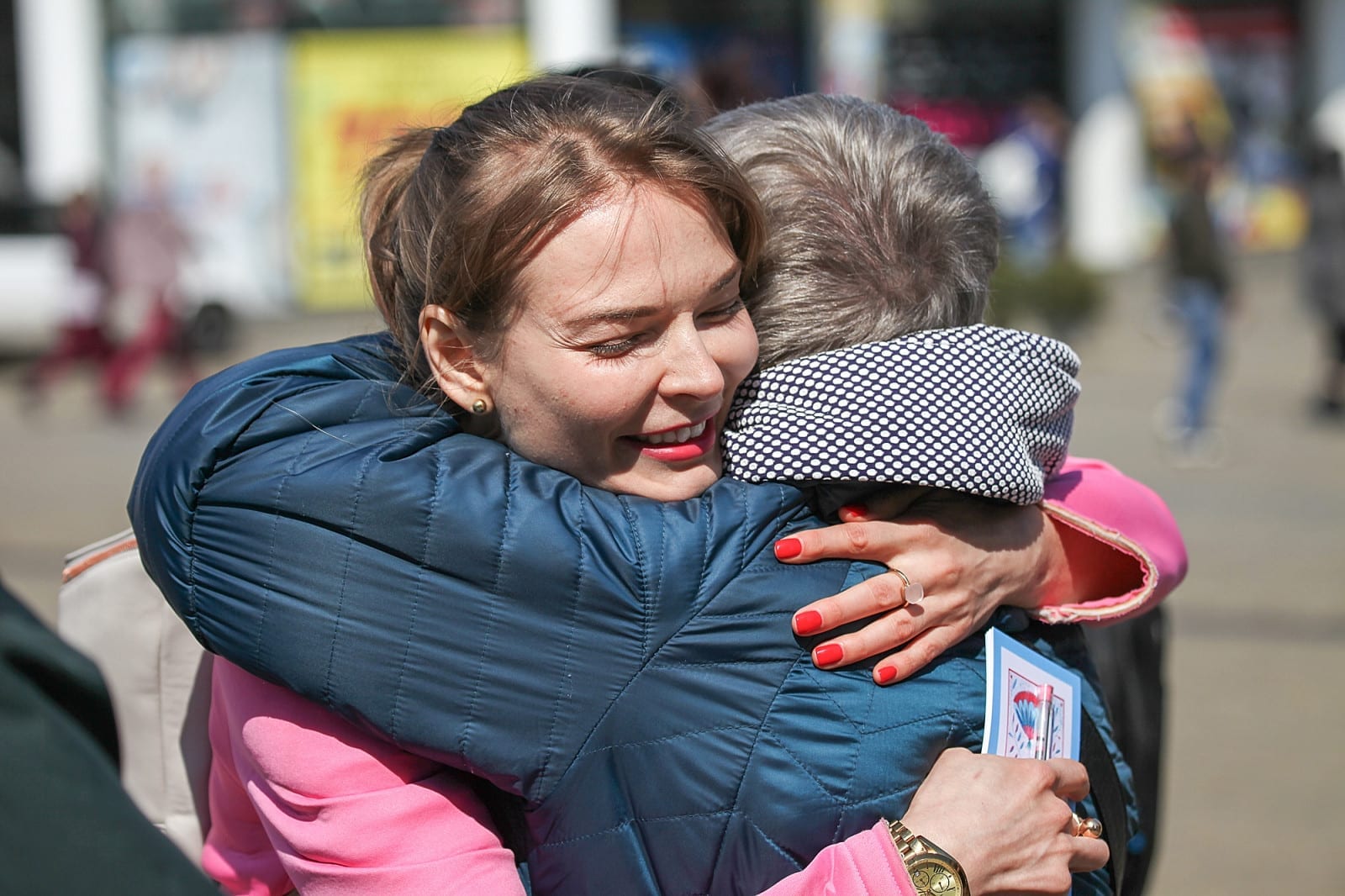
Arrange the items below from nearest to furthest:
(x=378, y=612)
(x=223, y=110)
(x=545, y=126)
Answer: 1. (x=378, y=612)
2. (x=545, y=126)
3. (x=223, y=110)

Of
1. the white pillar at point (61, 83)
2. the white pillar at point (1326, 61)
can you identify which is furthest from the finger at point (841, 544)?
the white pillar at point (1326, 61)

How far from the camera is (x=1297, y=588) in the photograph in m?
6.07

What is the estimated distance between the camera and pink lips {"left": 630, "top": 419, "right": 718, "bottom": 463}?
147cm

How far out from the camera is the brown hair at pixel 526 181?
138 cm

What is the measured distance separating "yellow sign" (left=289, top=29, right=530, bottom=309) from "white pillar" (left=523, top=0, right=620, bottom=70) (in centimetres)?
23

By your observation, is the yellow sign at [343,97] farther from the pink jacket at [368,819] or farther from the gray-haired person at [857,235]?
the pink jacket at [368,819]

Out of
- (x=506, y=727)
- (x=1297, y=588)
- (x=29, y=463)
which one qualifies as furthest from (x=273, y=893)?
(x=29, y=463)

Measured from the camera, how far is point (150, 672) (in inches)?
72.8

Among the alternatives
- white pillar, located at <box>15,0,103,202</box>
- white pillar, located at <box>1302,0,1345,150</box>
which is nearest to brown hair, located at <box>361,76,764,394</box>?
white pillar, located at <box>15,0,103,202</box>

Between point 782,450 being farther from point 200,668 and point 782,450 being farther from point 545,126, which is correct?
point 200,668

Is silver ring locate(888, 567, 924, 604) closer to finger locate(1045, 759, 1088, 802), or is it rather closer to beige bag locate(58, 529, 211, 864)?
finger locate(1045, 759, 1088, 802)

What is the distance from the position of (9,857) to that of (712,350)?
84cm

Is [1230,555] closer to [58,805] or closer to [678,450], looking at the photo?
[678,450]

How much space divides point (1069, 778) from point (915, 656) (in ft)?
0.78
